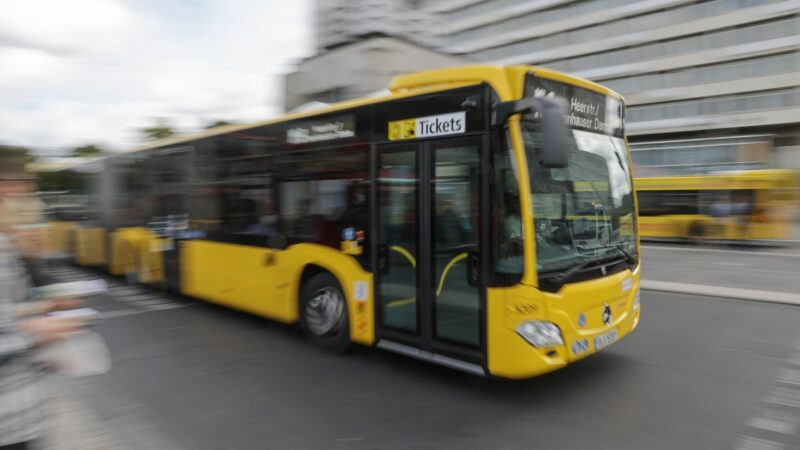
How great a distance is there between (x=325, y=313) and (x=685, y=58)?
48.9 metres

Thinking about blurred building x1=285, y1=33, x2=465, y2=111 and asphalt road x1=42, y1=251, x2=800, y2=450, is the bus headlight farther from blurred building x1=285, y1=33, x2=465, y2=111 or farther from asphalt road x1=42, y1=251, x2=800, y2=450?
blurred building x1=285, y1=33, x2=465, y2=111

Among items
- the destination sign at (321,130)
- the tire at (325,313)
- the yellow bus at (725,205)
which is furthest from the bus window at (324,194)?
the yellow bus at (725,205)

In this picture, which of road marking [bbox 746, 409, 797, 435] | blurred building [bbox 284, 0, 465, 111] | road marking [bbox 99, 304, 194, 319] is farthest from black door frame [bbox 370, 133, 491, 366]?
blurred building [bbox 284, 0, 465, 111]

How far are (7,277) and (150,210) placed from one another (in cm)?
871

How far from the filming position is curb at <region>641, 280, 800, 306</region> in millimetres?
9484

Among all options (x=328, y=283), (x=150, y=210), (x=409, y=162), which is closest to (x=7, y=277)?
(x=409, y=162)

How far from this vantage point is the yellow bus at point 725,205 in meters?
20.6

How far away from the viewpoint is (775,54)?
42.3m

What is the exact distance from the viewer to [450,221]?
5.16 meters

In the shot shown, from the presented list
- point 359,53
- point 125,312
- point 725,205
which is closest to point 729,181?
point 725,205

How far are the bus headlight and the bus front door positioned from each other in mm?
411

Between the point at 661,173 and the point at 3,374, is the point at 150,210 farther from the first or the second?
the point at 661,173

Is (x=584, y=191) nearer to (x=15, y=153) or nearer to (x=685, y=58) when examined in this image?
(x=15, y=153)

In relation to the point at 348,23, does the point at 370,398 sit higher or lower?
lower
